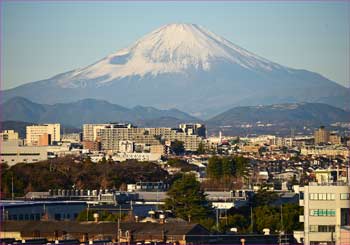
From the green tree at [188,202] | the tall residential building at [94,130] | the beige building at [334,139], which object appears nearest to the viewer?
the green tree at [188,202]

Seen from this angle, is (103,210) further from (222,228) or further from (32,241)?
(32,241)

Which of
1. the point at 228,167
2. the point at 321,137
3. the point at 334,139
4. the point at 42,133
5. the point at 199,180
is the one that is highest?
the point at 42,133

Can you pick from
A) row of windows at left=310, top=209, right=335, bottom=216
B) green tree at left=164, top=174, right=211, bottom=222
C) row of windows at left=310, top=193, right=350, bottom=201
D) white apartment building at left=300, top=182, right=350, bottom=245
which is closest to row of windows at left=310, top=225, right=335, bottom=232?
white apartment building at left=300, top=182, right=350, bottom=245

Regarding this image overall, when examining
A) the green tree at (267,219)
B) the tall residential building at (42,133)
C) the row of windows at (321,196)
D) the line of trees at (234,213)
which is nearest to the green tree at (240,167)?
the line of trees at (234,213)

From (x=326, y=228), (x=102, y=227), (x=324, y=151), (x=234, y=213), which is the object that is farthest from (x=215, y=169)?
(x=326, y=228)

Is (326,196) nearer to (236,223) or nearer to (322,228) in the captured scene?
(322,228)

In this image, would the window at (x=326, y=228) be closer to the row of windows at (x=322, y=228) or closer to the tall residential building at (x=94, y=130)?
the row of windows at (x=322, y=228)

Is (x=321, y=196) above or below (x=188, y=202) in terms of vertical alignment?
above
